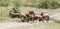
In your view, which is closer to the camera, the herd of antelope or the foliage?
the herd of antelope

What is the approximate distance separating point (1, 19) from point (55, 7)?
6.93 m

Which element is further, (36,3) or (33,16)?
(36,3)

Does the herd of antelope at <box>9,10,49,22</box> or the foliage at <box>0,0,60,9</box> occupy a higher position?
the foliage at <box>0,0,60,9</box>

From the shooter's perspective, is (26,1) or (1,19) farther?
(26,1)

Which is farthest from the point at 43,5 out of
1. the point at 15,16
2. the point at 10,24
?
the point at 10,24

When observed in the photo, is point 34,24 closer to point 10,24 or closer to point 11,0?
point 10,24

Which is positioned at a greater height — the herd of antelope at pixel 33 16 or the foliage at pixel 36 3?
the foliage at pixel 36 3

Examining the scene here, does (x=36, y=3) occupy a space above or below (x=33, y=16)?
above

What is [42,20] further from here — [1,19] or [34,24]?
[1,19]

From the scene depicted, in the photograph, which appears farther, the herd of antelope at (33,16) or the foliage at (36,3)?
the foliage at (36,3)

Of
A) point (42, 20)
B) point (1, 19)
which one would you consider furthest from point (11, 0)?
point (42, 20)

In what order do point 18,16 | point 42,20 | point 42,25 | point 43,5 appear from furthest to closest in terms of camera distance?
point 43,5 < point 18,16 < point 42,20 < point 42,25

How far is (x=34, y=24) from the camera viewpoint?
13586 mm

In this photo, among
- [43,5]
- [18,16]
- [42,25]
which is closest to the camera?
[42,25]
